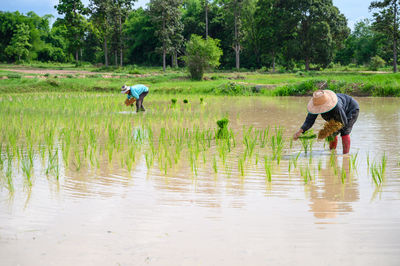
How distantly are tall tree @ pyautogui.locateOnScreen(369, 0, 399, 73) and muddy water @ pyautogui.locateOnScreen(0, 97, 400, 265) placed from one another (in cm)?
2976

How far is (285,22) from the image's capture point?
1465 inches

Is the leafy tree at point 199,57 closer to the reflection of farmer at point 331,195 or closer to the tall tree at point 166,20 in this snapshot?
the tall tree at point 166,20

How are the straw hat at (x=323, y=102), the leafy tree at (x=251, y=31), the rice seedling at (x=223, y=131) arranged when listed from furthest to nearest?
the leafy tree at (x=251, y=31) < the rice seedling at (x=223, y=131) < the straw hat at (x=323, y=102)

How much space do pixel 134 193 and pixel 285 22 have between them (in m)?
36.2

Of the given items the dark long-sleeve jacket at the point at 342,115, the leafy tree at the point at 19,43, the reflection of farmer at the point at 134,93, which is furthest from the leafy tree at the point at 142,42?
the dark long-sleeve jacket at the point at 342,115

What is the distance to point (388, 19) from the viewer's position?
30.7 metres

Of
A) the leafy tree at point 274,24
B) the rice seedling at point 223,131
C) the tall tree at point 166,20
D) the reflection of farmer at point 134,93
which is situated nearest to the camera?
the rice seedling at point 223,131

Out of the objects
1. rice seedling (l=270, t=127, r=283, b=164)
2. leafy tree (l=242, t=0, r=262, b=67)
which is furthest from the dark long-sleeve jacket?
leafy tree (l=242, t=0, r=262, b=67)

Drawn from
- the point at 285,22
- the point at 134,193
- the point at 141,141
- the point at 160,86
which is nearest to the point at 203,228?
the point at 134,193

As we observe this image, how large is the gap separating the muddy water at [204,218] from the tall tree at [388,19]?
29.8m

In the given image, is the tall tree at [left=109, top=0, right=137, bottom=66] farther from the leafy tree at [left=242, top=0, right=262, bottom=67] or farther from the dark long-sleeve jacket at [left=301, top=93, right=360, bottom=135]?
the dark long-sleeve jacket at [left=301, top=93, right=360, bottom=135]

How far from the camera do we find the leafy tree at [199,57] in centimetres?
2344

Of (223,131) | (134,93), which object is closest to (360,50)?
(134,93)

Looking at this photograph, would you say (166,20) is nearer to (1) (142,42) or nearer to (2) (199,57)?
(1) (142,42)
